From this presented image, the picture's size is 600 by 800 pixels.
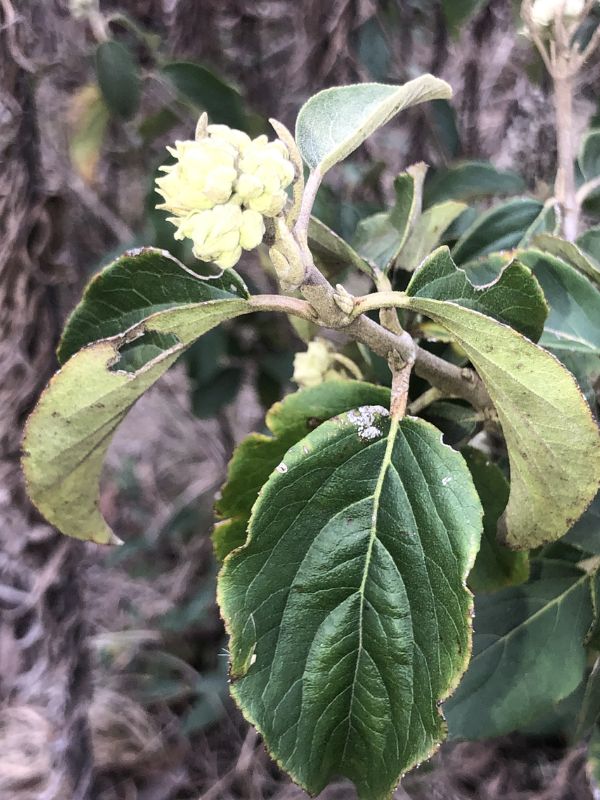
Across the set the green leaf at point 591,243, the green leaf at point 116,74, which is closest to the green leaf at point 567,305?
the green leaf at point 591,243

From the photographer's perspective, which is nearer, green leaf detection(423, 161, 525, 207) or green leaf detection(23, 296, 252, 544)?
green leaf detection(23, 296, 252, 544)

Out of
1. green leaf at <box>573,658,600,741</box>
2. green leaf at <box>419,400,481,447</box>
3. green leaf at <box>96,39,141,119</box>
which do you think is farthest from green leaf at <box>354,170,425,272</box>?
green leaf at <box>96,39,141,119</box>

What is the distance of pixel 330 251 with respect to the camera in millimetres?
522

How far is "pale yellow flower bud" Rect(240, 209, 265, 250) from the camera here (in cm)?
33

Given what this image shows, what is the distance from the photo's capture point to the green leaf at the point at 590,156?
67 centimetres

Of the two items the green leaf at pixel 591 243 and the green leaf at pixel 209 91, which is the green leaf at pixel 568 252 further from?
the green leaf at pixel 209 91

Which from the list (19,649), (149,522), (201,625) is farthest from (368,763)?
(149,522)

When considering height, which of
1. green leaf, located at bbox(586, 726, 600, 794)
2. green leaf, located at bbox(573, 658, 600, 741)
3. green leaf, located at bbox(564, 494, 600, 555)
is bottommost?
green leaf, located at bbox(586, 726, 600, 794)

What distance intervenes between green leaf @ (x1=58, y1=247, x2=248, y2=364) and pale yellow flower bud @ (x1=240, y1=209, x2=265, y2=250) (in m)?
0.06

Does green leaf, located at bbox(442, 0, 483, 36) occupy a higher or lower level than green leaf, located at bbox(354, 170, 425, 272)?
higher

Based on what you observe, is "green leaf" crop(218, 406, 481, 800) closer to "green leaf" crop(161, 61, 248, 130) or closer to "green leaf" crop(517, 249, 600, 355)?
"green leaf" crop(517, 249, 600, 355)

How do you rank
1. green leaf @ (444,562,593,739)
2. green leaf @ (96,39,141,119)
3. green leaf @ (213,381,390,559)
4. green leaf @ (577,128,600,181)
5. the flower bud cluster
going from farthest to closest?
green leaf @ (96,39,141,119) < green leaf @ (577,128,600,181) < green leaf @ (444,562,593,739) < green leaf @ (213,381,390,559) < the flower bud cluster

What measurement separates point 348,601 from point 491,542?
150 millimetres

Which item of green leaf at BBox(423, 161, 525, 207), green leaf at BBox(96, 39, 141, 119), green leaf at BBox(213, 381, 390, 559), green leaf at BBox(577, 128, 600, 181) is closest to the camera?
green leaf at BBox(213, 381, 390, 559)
